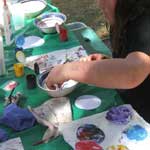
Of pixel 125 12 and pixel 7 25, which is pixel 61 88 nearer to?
pixel 125 12

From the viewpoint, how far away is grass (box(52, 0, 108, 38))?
3260 millimetres

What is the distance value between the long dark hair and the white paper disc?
0.65 ft

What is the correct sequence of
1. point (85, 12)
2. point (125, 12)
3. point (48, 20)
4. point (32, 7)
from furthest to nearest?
point (85, 12) < point (32, 7) < point (48, 20) < point (125, 12)

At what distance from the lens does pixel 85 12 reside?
11.3 ft

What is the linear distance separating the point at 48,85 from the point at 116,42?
30 centimetres

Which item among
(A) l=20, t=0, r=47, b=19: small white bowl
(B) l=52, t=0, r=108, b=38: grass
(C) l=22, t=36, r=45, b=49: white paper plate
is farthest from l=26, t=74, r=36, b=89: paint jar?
(B) l=52, t=0, r=108, b=38: grass

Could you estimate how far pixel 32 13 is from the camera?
197 cm

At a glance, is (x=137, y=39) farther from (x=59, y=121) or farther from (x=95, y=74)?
(x=59, y=121)

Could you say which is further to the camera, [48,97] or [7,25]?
[7,25]

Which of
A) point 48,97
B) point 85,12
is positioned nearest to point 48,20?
point 48,97

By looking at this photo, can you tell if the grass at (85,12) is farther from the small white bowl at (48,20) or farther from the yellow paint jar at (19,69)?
the yellow paint jar at (19,69)

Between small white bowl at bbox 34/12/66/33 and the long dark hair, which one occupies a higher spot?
the long dark hair

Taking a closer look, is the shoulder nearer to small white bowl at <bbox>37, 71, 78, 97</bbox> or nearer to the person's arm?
the person's arm

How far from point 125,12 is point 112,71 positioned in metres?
0.24
